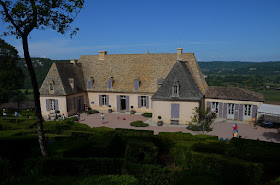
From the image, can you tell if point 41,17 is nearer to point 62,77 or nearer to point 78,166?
point 78,166

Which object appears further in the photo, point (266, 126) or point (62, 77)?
point (62, 77)

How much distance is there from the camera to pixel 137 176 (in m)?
9.03

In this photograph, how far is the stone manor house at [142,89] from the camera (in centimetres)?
2636

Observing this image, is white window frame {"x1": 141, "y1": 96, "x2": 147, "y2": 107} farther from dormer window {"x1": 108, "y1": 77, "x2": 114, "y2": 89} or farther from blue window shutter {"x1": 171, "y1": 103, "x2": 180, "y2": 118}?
blue window shutter {"x1": 171, "y1": 103, "x2": 180, "y2": 118}

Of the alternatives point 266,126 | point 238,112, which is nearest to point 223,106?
point 238,112

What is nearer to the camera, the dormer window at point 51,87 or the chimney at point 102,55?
the dormer window at point 51,87

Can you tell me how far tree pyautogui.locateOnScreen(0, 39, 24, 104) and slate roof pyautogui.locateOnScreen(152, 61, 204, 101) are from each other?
26.6 metres

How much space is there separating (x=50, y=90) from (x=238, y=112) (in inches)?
1004

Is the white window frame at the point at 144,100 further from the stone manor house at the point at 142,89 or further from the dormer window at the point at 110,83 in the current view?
the dormer window at the point at 110,83

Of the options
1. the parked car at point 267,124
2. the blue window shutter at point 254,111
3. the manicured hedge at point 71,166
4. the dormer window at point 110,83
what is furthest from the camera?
the dormer window at point 110,83

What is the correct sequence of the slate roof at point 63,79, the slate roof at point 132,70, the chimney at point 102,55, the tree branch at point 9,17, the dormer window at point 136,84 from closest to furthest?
the tree branch at point 9,17 < the slate roof at point 63,79 < the slate roof at point 132,70 < the dormer window at point 136,84 < the chimney at point 102,55

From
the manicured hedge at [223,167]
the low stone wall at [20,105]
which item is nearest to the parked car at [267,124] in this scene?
the manicured hedge at [223,167]

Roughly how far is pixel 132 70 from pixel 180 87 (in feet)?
32.8

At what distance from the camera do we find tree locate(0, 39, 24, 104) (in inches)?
1452
